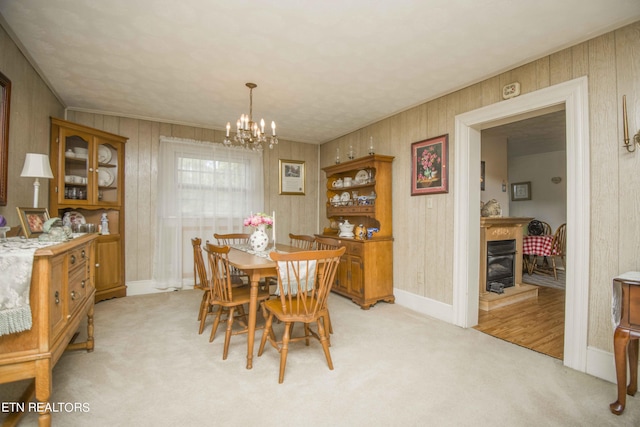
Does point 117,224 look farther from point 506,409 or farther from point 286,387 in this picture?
point 506,409

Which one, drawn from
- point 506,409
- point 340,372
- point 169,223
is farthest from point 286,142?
point 506,409

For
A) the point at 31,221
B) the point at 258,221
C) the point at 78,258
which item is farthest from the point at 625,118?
the point at 31,221

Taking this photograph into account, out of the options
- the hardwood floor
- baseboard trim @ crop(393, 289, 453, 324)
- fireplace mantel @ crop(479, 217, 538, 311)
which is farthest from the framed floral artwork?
the hardwood floor

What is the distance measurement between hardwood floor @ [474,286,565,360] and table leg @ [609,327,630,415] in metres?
0.69

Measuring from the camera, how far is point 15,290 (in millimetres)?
1249

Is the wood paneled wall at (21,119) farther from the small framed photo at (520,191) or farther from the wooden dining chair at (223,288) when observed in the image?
the small framed photo at (520,191)

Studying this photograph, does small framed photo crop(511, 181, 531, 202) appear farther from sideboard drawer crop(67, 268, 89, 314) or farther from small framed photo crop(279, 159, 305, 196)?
sideboard drawer crop(67, 268, 89, 314)

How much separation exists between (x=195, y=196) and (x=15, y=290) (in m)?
3.33

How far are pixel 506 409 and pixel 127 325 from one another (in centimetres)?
336

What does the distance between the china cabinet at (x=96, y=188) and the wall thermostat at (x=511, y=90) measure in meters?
4.52

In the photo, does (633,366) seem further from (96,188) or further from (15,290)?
(96,188)

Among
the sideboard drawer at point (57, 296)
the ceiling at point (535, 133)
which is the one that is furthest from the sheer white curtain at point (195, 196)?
the ceiling at point (535, 133)

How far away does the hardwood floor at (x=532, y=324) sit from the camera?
2.65m

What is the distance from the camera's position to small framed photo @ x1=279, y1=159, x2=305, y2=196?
5.24 metres
